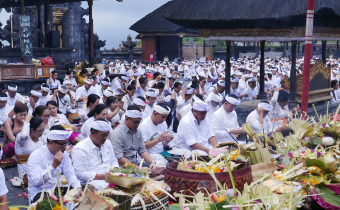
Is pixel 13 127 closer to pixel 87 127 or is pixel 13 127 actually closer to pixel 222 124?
pixel 87 127

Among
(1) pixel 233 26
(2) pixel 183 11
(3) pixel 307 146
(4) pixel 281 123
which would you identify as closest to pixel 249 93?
(1) pixel 233 26

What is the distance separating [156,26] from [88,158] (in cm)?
2795

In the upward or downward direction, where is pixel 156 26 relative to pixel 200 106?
upward

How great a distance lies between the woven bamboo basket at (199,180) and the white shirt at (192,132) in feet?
9.06

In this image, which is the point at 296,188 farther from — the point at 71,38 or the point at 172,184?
the point at 71,38

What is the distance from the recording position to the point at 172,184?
10.3ft

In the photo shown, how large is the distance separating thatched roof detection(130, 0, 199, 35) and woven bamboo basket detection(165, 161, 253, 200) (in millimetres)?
28618

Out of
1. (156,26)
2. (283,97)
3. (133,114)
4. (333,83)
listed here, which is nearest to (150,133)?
(133,114)

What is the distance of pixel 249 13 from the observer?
10383mm

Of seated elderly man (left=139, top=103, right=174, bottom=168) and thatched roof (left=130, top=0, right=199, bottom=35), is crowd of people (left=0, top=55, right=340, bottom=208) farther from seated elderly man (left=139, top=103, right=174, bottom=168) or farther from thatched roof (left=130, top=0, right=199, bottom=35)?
thatched roof (left=130, top=0, right=199, bottom=35)

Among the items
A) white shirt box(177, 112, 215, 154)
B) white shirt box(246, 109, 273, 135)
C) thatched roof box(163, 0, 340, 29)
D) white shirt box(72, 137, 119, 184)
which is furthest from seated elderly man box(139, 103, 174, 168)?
thatched roof box(163, 0, 340, 29)

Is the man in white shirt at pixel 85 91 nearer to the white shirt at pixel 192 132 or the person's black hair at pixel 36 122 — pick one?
the person's black hair at pixel 36 122

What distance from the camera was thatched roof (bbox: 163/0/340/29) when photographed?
975 cm

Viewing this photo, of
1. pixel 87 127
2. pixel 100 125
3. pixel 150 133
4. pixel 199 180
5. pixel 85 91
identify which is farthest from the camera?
pixel 85 91
